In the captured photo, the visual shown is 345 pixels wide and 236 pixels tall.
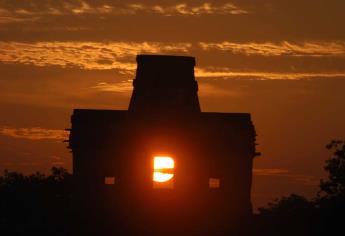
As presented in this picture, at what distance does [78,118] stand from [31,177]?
15570mm

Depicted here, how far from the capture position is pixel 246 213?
1404 inches

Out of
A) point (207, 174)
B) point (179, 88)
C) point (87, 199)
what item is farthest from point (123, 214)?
point (179, 88)

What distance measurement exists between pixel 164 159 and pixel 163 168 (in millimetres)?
552

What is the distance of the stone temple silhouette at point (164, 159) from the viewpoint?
35.4 meters

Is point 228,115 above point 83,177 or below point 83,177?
above

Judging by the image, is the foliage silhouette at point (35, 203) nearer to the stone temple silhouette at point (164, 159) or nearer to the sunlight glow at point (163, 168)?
the stone temple silhouette at point (164, 159)

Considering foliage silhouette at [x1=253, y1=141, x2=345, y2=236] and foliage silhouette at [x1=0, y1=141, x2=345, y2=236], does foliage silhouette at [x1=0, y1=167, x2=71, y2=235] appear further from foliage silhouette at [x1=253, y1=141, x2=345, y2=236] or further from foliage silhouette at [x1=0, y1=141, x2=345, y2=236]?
foliage silhouette at [x1=253, y1=141, x2=345, y2=236]

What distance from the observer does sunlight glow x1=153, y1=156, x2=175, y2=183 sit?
3619 centimetres

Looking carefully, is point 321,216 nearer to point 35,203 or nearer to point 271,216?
point 271,216

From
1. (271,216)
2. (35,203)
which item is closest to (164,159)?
(271,216)

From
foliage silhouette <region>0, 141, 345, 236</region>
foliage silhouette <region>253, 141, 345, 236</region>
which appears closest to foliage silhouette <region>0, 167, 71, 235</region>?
foliage silhouette <region>0, 141, 345, 236</region>

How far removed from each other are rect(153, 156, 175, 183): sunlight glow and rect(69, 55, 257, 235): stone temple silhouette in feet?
0.16

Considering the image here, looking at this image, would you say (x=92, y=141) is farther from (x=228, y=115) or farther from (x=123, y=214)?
(x=228, y=115)

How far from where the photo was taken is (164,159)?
3678 centimetres
